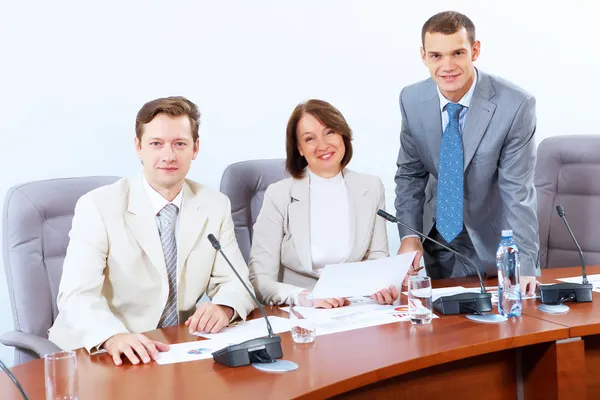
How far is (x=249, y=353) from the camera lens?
→ 167 centimetres

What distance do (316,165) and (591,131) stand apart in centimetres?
245

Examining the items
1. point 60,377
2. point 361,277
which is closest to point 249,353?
point 60,377

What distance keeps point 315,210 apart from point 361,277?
1.83ft

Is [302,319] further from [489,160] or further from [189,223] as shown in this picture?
[489,160]

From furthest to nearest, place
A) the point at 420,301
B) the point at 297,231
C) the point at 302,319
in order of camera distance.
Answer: the point at 297,231
the point at 420,301
the point at 302,319

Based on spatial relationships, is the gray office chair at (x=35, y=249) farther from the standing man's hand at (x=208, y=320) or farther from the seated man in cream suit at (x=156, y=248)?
the standing man's hand at (x=208, y=320)

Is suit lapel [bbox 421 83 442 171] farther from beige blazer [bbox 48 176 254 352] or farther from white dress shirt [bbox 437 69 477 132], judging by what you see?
beige blazer [bbox 48 176 254 352]

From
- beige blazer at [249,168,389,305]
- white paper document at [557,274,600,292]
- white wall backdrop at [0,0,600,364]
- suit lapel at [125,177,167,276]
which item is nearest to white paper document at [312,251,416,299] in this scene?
beige blazer at [249,168,389,305]

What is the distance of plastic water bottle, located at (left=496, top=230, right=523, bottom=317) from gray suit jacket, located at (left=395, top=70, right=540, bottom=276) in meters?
0.30

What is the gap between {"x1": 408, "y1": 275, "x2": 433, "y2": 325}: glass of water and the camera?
6.66ft

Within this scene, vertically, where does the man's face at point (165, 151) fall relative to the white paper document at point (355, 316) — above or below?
above

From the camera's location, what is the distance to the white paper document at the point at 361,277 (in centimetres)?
207

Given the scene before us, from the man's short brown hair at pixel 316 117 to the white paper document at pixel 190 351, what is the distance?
97 cm

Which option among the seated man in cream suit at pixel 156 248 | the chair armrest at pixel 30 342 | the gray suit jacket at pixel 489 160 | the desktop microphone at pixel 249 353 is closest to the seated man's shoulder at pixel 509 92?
the gray suit jacket at pixel 489 160
